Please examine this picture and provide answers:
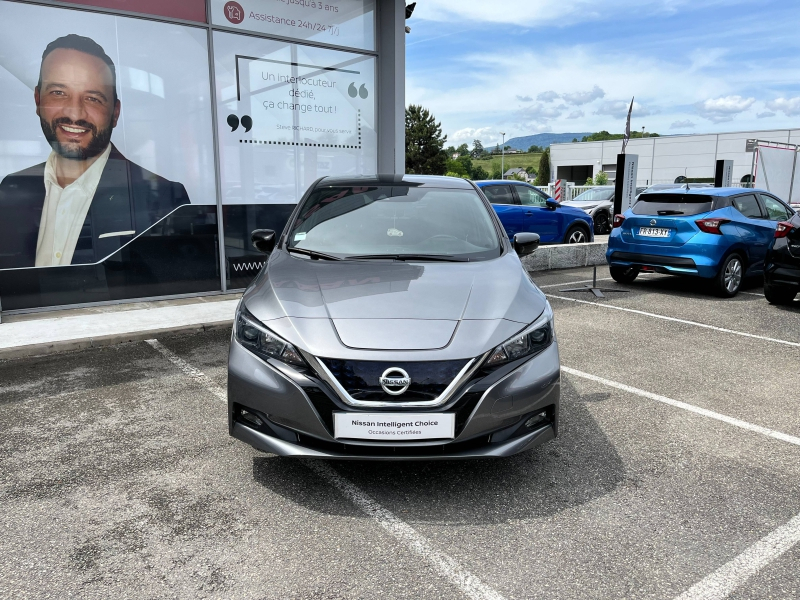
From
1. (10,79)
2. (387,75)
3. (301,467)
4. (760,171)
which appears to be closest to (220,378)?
(301,467)

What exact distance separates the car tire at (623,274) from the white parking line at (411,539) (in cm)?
763

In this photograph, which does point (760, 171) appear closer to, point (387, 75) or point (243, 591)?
point (387, 75)

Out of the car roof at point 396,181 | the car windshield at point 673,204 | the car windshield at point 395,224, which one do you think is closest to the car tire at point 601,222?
the car windshield at point 673,204

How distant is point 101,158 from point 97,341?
272 centimetres

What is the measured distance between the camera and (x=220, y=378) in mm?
4992

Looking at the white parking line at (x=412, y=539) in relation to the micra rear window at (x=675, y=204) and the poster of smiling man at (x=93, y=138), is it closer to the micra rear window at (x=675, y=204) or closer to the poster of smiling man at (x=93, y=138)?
the poster of smiling man at (x=93, y=138)

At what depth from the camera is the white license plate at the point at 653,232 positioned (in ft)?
28.7

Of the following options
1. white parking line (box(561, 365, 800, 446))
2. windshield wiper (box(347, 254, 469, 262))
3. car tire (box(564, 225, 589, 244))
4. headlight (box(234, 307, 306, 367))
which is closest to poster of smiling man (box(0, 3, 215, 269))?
windshield wiper (box(347, 254, 469, 262))

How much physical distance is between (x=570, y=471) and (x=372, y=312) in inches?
56.8

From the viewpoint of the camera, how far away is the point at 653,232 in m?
8.88

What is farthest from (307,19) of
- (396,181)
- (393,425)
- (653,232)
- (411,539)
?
(411,539)

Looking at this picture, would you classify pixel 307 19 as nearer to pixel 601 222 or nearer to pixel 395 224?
pixel 395 224

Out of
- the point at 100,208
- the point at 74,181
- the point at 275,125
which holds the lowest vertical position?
the point at 100,208

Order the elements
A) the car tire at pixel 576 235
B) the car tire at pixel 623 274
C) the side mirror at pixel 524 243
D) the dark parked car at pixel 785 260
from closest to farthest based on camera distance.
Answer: the side mirror at pixel 524 243, the dark parked car at pixel 785 260, the car tire at pixel 623 274, the car tire at pixel 576 235
